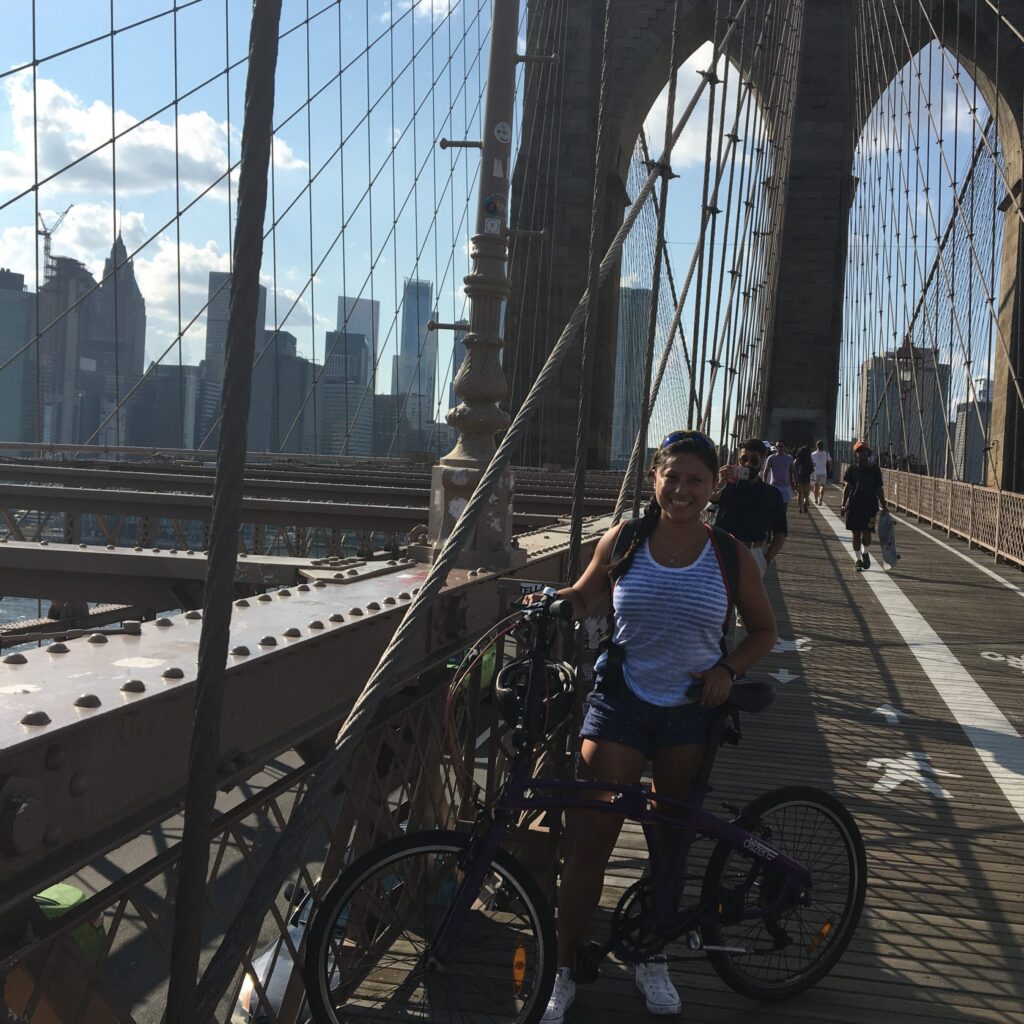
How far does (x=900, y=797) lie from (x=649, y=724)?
7.73 feet

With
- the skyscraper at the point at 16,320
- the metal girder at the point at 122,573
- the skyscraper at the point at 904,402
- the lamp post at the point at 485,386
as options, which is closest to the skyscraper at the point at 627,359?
the skyscraper at the point at 904,402

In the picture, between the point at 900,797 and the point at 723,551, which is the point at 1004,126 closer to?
the point at 900,797

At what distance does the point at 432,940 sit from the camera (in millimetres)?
2141

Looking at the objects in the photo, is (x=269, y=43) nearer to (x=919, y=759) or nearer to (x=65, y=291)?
(x=919, y=759)

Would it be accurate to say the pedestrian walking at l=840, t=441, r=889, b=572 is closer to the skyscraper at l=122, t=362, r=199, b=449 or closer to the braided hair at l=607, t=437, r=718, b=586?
the braided hair at l=607, t=437, r=718, b=586

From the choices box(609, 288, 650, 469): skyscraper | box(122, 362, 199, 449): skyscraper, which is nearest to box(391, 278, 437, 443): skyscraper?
box(122, 362, 199, 449): skyscraper

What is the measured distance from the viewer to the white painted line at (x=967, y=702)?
189 inches

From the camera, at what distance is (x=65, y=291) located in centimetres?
1789

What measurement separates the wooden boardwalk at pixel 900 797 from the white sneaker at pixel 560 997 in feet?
0.40

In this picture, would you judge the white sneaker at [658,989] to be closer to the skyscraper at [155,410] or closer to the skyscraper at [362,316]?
the skyscraper at [362,316]

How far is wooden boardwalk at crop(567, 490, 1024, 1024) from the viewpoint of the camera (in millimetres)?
2656

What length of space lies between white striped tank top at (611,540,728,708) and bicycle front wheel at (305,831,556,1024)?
0.49 metres

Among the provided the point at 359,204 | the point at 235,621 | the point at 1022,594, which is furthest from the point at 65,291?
the point at 235,621

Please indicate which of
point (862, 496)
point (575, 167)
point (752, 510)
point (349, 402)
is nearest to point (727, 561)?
point (752, 510)
